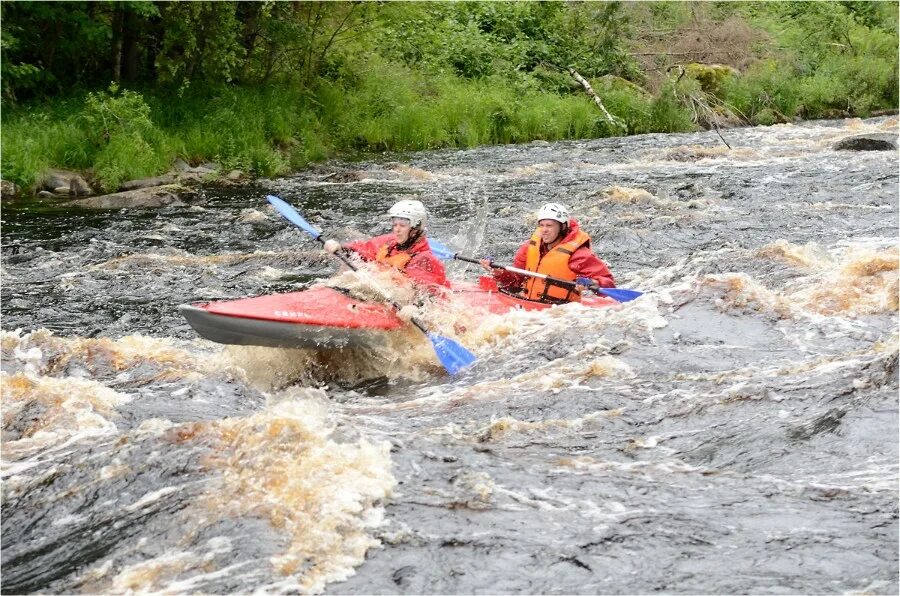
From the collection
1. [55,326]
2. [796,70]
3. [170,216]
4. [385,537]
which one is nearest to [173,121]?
[170,216]

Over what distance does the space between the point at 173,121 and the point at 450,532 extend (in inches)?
508

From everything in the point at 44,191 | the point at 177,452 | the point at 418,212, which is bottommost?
the point at 44,191

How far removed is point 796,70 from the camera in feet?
83.7

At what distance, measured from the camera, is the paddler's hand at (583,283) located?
22.7 feet

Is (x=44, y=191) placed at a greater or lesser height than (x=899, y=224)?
lesser

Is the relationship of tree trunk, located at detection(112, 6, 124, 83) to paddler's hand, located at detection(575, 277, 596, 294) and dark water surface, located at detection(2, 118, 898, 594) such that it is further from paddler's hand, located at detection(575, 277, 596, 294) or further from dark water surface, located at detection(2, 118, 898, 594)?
paddler's hand, located at detection(575, 277, 596, 294)

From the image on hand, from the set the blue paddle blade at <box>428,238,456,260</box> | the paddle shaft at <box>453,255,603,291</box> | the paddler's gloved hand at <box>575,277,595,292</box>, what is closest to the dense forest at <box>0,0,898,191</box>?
the blue paddle blade at <box>428,238,456,260</box>

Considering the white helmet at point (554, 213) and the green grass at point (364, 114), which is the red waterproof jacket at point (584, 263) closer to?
the white helmet at point (554, 213)

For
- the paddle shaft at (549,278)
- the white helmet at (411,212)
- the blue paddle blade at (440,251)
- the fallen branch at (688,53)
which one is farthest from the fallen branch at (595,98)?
the white helmet at (411,212)

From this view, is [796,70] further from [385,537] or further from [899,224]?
[385,537]

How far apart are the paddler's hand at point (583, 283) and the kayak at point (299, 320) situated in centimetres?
142

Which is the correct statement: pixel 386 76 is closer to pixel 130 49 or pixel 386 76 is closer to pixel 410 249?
pixel 130 49

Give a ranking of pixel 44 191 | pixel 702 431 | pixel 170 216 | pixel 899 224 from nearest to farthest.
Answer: pixel 702 431, pixel 899 224, pixel 170 216, pixel 44 191

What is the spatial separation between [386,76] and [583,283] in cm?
1399
